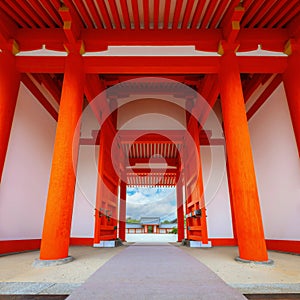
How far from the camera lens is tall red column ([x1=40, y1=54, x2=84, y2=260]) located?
89.1 inches

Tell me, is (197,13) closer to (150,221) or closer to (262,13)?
(262,13)

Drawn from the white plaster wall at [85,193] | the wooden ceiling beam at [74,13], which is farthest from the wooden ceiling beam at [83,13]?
the white plaster wall at [85,193]

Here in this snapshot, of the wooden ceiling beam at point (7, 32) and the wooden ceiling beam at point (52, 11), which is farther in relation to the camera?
the wooden ceiling beam at point (7, 32)

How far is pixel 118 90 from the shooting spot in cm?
505

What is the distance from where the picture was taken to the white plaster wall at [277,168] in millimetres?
3074

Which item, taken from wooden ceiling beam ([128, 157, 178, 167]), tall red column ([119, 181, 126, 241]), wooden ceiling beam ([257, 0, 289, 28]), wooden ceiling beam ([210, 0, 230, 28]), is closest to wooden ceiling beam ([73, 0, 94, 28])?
wooden ceiling beam ([210, 0, 230, 28])

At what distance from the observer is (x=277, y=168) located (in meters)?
3.44

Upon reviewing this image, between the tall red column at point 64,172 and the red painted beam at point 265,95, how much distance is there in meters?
3.08

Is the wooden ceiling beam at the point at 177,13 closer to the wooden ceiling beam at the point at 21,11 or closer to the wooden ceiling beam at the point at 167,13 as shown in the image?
the wooden ceiling beam at the point at 167,13

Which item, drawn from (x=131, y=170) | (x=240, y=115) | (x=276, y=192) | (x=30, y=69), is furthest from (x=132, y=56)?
(x=131, y=170)

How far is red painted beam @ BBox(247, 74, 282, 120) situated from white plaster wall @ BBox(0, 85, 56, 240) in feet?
13.5

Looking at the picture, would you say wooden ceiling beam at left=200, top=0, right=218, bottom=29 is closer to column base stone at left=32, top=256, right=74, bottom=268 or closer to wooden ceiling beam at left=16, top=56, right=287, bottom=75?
wooden ceiling beam at left=16, top=56, right=287, bottom=75

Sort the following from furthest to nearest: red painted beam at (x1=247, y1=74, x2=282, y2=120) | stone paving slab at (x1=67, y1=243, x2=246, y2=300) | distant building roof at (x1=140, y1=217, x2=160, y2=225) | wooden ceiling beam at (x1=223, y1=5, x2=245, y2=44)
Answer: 1. distant building roof at (x1=140, y1=217, x2=160, y2=225)
2. red painted beam at (x1=247, y1=74, x2=282, y2=120)
3. wooden ceiling beam at (x1=223, y1=5, x2=245, y2=44)
4. stone paving slab at (x1=67, y1=243, x2=246, y2=300)

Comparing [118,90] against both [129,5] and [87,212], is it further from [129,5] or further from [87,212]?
[87,212]
